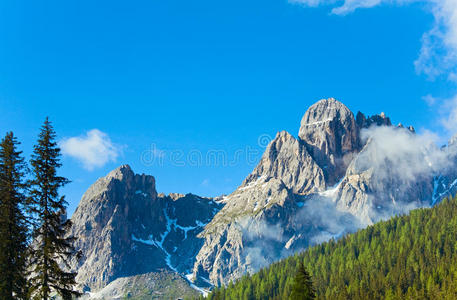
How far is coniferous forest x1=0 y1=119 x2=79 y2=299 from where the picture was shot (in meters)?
40.5

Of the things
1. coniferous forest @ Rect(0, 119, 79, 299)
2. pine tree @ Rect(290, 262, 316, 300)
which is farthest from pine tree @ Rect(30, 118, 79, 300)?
pine tree @ Rect(290, 262, 316, 300)

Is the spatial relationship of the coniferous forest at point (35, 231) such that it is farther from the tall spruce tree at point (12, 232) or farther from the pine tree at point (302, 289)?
the pine tree at point (302, 289)

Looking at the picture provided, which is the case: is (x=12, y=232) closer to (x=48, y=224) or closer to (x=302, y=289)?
(x=48, y=224)

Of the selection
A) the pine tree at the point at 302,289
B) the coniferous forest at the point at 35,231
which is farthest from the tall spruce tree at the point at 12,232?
the pine tree at the point at 302,289

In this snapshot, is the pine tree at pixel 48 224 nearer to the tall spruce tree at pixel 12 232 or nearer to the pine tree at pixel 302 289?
the tall spruce tree at pixel 12 232

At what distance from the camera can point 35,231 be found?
4078 cm

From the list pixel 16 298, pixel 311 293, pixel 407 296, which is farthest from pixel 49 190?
pixel 407 296

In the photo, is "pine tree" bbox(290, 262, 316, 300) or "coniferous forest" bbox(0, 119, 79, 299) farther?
"pine tree" bbox(290, 262, 316, 300)

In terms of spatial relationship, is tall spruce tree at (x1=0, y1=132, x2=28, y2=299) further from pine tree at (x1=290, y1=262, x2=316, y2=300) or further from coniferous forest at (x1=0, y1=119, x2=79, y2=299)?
pine tree at (x1=290, y1=262, x2=316, y2=300)

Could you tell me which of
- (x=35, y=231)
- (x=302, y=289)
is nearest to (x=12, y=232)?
(x=35, y=231)

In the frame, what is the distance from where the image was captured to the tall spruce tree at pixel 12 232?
4172 cm

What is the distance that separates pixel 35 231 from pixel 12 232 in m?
3.18

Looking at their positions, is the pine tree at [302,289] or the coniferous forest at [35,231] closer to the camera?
the coniferous forest at [35,231]

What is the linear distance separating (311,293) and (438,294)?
97.3m
